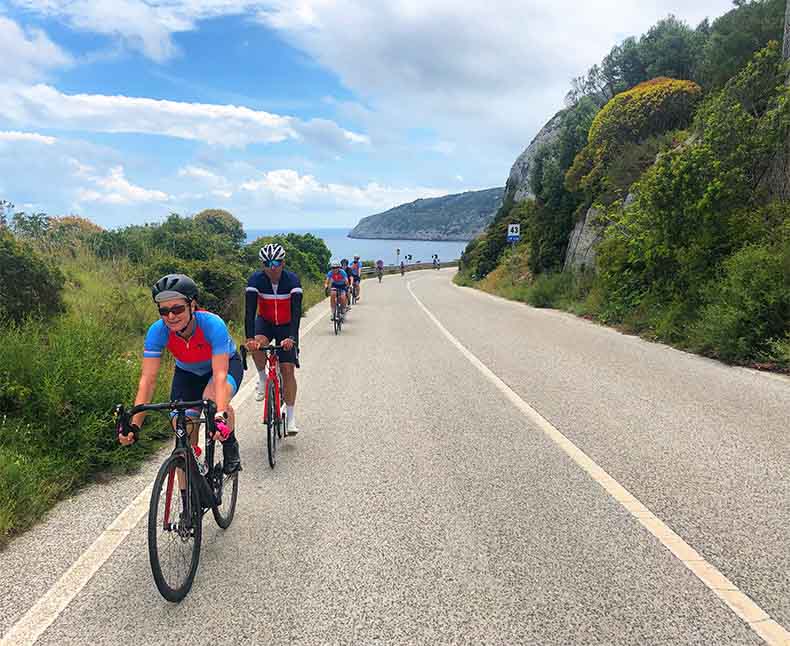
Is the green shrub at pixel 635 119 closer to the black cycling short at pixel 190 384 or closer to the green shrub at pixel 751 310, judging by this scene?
the green shrub at pixel 751 310

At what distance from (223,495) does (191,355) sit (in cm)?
102

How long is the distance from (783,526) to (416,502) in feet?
8.20

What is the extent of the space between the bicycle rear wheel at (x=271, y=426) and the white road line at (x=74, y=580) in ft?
3.60

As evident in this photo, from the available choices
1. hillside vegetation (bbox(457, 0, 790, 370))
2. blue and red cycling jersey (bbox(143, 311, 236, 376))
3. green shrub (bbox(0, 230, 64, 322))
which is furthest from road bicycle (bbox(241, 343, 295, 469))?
hillside vegetation (bbox(457, 0, 790, 370))

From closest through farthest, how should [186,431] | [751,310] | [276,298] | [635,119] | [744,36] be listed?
[186,431], [276,298], [751,310], [744,36], [635,119]

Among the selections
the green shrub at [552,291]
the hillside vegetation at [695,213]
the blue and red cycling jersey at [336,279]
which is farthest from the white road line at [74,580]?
the green shrub at [552,291]

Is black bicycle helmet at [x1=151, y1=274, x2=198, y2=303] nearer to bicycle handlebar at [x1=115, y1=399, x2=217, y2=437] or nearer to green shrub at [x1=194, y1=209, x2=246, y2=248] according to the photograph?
bicycle handlebar at [x1=115, y1=399, x2=217, y2=437]

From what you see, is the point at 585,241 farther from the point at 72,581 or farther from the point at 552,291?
the point at 72,581

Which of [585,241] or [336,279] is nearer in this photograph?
[336,279]

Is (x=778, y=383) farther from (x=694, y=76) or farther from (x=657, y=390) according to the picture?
(x=694, y=76)

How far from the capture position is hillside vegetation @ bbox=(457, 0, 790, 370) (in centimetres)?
1050

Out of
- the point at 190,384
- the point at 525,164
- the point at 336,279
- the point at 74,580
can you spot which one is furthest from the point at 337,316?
the point at 525,164

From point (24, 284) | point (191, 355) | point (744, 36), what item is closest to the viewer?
point (191, 355)

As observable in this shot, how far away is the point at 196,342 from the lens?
4035 mm
